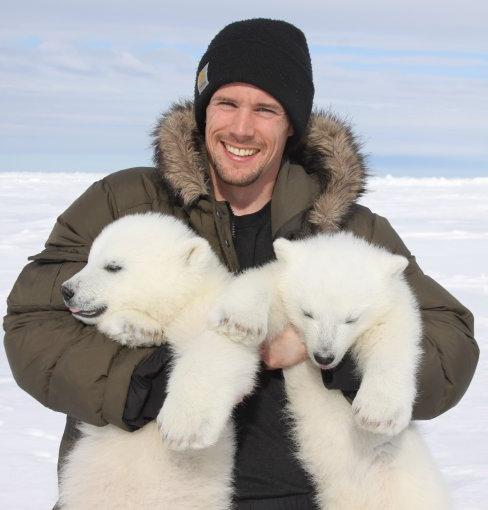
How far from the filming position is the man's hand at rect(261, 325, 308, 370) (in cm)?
246

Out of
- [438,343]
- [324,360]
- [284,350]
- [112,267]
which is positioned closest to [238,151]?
[112,267]

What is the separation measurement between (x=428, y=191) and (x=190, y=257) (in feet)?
73.2

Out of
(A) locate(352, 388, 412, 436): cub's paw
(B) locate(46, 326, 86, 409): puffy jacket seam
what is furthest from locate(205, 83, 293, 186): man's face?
(A) locate(352, 388, 412, 436): cub's paw

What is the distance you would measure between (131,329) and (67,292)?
0.77 ft

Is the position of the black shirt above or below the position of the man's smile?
below

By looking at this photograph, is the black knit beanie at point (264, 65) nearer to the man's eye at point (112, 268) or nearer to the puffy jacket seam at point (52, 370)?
the man's eye at point (112, 268)

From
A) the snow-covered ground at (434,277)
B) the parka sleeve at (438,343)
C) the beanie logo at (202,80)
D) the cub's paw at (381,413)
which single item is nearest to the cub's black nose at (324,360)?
the cub's paw at (381,413)

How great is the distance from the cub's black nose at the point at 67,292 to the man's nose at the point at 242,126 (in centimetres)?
81

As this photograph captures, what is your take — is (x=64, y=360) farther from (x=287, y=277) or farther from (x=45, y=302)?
(x=287, y=277)

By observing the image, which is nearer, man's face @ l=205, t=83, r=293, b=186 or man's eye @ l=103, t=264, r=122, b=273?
man's eye @ l=103, t=264, r=122, b=273

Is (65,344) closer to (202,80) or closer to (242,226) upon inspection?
(242,226)

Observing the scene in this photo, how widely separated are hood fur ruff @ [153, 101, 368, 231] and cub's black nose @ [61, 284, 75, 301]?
1.73ft

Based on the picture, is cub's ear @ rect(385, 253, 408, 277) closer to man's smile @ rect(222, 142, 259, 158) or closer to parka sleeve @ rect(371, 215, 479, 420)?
parka sleeve @ rect(371, 215, 479, 420)

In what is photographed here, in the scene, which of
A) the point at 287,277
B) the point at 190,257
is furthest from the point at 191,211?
the point at 287,277
